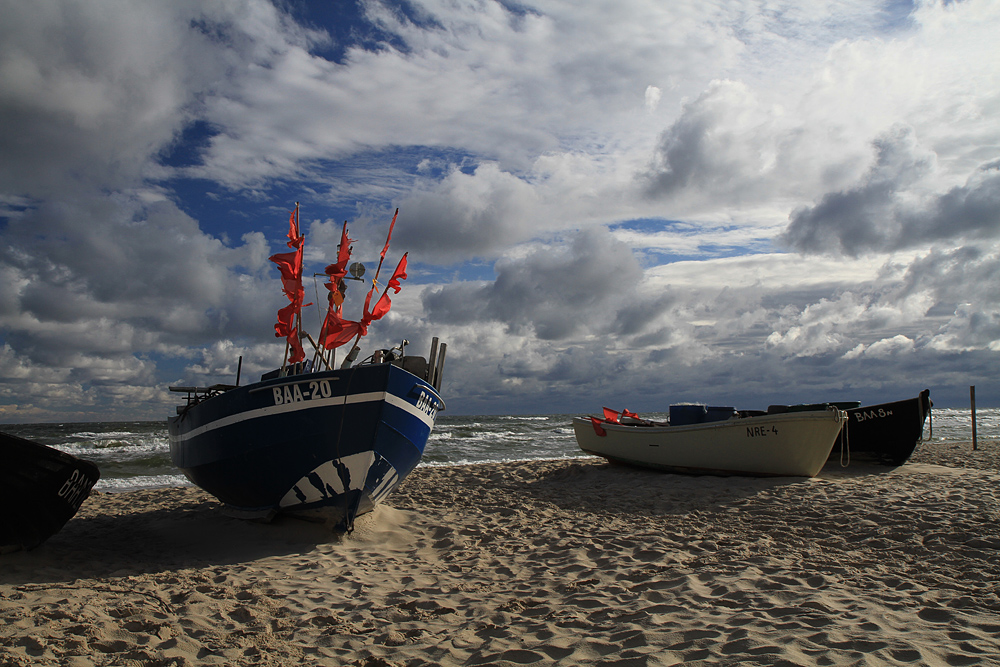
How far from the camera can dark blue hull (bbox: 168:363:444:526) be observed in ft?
22.8

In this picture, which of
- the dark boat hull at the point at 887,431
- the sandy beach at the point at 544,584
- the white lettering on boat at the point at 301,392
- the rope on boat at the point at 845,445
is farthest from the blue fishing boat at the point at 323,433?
the dark boat hull at the point at 887,431

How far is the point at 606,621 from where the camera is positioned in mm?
4230

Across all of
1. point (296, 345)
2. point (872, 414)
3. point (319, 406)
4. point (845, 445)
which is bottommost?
point (845, 445)

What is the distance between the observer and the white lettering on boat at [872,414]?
1320 cm

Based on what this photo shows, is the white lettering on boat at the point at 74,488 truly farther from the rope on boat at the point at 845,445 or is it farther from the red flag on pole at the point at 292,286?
the rope on boat at the point at 845,445

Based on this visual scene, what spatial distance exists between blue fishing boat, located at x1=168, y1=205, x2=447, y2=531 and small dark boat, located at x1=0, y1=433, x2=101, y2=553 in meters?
1.76

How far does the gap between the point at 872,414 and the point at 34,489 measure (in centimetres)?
1598

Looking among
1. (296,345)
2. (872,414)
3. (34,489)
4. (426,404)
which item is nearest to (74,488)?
(34,489)

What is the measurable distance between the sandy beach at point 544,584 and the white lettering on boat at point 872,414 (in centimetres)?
385

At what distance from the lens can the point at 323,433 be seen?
698 centimetres

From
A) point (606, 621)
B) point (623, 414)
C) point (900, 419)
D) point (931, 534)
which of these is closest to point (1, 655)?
point (606, 621)

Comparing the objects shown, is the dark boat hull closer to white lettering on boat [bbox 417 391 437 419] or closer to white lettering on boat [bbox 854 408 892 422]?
white lettering on boat [bbox 854 408 892 422]

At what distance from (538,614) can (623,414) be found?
11.2 metres

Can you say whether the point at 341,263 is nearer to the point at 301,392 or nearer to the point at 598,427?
the point at 301,392
